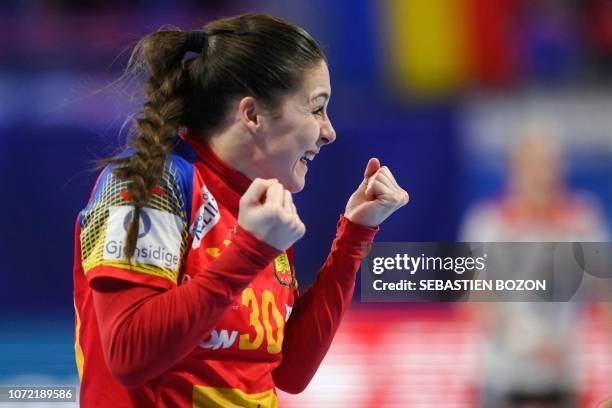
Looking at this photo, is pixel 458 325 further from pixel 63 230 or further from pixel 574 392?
pixel 63 230

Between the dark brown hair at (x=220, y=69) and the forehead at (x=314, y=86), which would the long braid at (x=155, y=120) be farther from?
the forehead at (x=314, y=86)

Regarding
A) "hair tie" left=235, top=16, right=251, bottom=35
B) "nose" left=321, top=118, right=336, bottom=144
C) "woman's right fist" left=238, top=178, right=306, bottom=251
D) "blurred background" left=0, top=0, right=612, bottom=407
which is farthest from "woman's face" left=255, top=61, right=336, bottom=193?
"blurred background" left=0, top=0, right=612, bottom=407

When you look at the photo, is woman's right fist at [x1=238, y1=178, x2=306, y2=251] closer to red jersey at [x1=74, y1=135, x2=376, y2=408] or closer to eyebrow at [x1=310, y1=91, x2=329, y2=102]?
red jersey at [x1=74, y1=135, x2=376, y2=408]

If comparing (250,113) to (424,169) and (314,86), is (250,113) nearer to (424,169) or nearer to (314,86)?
(314,86)

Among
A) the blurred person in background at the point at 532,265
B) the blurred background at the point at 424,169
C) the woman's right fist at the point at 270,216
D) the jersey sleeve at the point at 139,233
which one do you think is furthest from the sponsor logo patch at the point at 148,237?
the blurred person in background at the point at 532,265

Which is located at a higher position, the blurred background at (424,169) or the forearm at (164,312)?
the blurred background at (424,169)

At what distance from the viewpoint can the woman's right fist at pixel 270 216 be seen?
1.02 meters

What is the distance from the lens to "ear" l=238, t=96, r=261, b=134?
→ 1.23m

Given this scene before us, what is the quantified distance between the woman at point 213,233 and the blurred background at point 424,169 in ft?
3.49

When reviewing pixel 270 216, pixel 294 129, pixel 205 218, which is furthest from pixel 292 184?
pixel 270 216

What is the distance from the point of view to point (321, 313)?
1.40 meters

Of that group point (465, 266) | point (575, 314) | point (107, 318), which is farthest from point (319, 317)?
point (575, 314)

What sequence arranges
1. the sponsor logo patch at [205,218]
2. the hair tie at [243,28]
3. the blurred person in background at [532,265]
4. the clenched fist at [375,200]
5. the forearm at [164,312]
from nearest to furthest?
the forearm at [164,312] → the sponsor logo patch at [205,218] → the hair tie at [243,28] → the clenched fist at [375,200] → the blurred person in background at [532,265]

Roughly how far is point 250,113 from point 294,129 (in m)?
0.07
